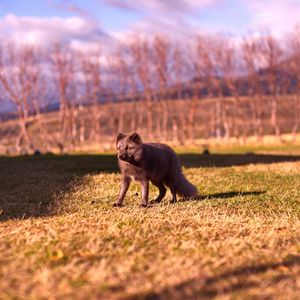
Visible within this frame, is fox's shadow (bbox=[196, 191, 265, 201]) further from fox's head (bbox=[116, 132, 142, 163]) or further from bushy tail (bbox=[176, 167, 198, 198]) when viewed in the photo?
fox's head (bbox=[116, 132, 142, 163])

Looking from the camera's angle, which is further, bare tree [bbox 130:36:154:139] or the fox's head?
bare tree [bbox 130:36:154:139]

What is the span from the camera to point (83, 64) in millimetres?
65375

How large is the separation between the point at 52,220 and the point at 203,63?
5839 centimetres

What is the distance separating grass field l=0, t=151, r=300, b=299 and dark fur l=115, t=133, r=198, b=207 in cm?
55

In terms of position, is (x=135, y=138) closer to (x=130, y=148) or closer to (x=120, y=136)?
(x=130, y=148)

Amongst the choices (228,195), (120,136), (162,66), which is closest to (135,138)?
(120,136)

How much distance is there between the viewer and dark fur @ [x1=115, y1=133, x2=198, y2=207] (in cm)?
913

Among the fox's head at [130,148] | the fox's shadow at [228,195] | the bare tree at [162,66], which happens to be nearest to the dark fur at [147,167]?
the fox's head at [130,148]

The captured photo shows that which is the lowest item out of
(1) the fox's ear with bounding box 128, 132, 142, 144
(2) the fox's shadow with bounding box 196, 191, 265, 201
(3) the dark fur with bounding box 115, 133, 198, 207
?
(2) the fox's shadow with bounding box 196, 191, 265, 201

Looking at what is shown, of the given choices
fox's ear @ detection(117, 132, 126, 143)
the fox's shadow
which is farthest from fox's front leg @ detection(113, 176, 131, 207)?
the fox's shadow

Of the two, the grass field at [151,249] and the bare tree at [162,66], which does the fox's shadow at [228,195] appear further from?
the bare tree at [162,66]

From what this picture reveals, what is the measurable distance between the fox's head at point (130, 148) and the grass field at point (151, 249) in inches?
42.4

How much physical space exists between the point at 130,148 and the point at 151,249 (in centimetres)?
380

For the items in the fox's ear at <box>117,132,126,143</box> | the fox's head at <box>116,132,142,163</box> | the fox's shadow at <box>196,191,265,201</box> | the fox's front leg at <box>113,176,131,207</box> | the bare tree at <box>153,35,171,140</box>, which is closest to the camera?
the fox's head at <box>116,132,142,163</box>
